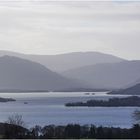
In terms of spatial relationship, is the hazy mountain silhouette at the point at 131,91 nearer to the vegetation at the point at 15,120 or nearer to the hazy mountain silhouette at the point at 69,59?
the hazy mountain silhouette at the point at 69,59

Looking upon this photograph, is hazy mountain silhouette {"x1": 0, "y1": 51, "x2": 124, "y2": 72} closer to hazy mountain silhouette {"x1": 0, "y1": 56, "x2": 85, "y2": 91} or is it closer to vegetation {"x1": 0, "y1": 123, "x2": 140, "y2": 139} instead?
hazy mountain silhouette {"x1": 0, "y1": 56, "x2": 85, "y2": 91}

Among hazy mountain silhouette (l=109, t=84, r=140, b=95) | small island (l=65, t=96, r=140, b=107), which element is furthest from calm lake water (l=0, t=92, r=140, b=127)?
hazy mountain silhouette (l=109, t=84, r=140, b=95)

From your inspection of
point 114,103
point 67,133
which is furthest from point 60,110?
point 67,133

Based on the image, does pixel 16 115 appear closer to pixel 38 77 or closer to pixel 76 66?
pixel 38 77

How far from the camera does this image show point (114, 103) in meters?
7.17

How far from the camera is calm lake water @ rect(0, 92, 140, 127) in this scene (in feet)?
22.0

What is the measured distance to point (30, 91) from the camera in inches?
299

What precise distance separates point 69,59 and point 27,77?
1491 millimetres

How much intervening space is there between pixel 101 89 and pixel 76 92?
521 mm

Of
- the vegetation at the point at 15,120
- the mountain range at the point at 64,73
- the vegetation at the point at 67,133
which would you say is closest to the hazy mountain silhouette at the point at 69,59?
the mountain range at the point at 64,73

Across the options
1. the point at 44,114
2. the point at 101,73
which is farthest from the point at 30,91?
the point at 101,73

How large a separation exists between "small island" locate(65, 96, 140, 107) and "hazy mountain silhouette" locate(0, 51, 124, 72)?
1146 millimetres

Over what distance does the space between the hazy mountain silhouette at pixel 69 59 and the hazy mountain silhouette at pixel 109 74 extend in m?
0.20

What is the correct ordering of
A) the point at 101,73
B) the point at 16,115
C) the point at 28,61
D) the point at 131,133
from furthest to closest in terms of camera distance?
1. the point at 101,73
2. the point at 28,61
3. the point at 16,115
4. the point at 131,133
